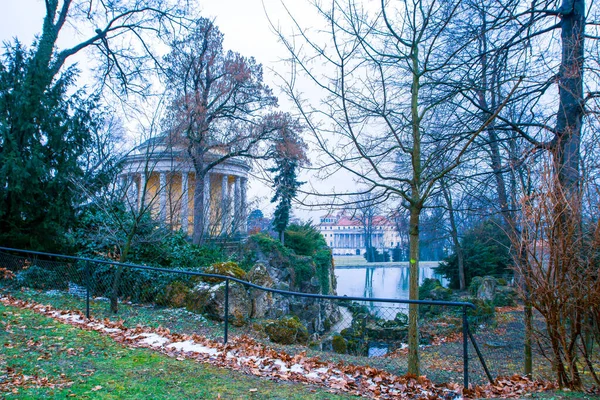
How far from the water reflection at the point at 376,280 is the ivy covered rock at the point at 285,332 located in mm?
12972

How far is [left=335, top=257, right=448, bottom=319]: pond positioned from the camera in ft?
79.9

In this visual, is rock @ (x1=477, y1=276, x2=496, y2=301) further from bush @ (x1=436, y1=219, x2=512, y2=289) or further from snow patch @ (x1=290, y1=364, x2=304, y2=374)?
snow patch @ (x1=290, y1=364, x2=304, y2=374)

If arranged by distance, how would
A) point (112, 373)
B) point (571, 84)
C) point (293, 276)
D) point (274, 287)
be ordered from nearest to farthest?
point (112, 373), point (571, 84), point (274, 287), point (293, 276)

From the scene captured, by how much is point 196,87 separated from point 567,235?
19.1 m

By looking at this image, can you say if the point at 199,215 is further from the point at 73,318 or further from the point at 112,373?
the point at 112,373

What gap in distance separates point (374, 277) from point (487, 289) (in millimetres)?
10678

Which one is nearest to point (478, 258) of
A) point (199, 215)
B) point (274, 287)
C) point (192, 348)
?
point (274, 287)

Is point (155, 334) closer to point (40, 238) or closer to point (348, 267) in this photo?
point (40, 238)

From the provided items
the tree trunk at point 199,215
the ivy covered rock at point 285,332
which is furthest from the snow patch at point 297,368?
the tree trunk at point 199,215

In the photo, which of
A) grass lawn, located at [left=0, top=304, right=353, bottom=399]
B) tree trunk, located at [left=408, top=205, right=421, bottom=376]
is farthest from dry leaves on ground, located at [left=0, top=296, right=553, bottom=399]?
tree trunk, located at [left=408, top=205, right=421, bottom=376]

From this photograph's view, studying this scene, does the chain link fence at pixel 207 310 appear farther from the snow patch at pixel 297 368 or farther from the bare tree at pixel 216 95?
the bare tree at pixel 216 95

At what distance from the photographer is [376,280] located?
88.1ft

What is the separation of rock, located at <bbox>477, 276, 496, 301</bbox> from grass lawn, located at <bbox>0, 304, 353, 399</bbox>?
45.9 ft

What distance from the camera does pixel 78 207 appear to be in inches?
537
